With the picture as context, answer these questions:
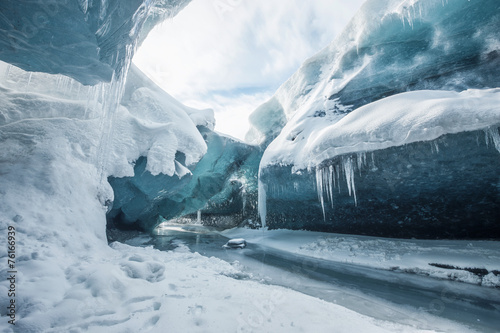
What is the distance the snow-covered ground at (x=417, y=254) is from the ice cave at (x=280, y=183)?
0.19 feet

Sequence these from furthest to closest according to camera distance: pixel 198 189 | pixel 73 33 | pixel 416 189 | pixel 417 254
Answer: pixel 198 189 < pixel 416 189 < pixel 417 254 < pixel 73 33

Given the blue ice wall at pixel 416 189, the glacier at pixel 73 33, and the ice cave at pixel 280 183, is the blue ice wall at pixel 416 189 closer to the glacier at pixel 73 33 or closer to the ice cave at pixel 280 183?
the ice cave at pixel 280 183

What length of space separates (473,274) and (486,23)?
9318mm

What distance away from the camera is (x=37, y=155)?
15.9ft

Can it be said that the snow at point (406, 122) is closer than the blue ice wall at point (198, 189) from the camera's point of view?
Yes

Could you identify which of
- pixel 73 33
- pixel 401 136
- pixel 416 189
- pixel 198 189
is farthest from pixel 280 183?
pixel 73 33

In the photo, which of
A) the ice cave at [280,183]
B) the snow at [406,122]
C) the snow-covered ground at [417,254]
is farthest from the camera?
the snow at [406,122]

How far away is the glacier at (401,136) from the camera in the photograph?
6.06 meters

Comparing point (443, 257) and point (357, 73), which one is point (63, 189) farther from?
point (357, 73)

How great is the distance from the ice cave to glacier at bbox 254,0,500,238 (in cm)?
5

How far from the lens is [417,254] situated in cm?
657

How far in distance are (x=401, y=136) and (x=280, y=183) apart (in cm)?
572

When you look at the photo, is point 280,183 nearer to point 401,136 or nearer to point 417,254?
point 401,136

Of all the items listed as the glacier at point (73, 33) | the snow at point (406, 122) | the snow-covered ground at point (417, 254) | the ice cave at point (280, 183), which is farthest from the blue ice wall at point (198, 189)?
the snow-covered ground at point (417, 254)
